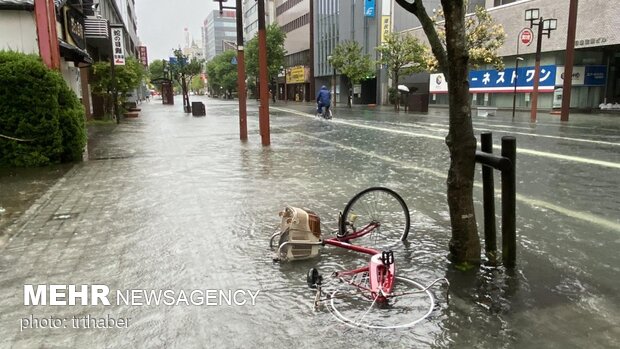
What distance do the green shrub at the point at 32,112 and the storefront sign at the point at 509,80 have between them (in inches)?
925

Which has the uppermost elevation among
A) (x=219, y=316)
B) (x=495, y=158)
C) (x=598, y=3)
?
(x=598, y=3)

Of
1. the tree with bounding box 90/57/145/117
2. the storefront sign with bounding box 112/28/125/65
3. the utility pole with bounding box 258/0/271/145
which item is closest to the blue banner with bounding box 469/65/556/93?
the utility pole with bounding box 258/0/271/145

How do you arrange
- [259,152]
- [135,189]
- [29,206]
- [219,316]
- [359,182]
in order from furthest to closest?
1. [259,152]
2. [359,182]
3. [135,189]
4. [29,206]
5. [219,316]

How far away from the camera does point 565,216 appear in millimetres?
6629

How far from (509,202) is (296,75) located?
224 ft

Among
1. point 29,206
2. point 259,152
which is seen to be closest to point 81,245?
point 29,206

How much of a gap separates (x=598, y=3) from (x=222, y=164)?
25842mm

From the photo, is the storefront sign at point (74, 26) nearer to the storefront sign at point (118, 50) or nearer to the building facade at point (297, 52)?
the storefront sign at point (118, 50)

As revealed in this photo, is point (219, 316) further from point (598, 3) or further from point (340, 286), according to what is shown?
point (598, 3)

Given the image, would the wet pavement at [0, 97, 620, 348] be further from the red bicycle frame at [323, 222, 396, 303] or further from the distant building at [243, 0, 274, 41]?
the distant building at [243, 0, 274, 41]

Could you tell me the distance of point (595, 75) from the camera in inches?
1244

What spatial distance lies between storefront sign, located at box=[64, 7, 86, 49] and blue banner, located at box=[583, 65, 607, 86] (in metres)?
28.9

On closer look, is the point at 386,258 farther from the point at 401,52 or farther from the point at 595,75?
the point at 401,52

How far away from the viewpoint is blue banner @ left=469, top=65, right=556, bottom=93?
104 feet
